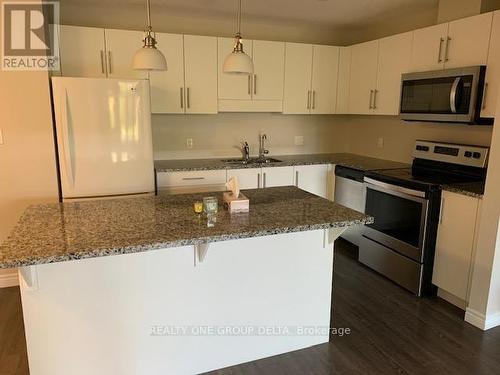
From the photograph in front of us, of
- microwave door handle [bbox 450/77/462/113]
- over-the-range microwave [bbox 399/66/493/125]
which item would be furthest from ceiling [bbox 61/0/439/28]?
microwave door handle [bbox 450/77/462/113]

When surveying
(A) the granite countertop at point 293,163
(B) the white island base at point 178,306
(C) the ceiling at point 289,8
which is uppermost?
(C) the ceiling at point 289,8

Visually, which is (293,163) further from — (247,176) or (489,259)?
(489,259)

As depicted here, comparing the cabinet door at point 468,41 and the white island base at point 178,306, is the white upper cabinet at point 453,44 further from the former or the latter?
the white island base at point 178,306

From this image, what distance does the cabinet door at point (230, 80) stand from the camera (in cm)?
377

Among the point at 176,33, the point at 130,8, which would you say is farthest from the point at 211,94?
the point at 130,8

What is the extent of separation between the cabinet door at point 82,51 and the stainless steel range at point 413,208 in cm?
272

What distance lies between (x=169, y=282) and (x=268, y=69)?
276 centimetres

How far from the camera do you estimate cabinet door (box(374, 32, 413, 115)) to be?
352 centimetres

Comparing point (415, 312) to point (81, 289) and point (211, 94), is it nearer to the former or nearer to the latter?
point (81, 289)

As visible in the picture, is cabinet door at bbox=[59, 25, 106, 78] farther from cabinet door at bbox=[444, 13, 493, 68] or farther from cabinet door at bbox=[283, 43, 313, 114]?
cabinet door at bbox=[444, 13, 493, 68]

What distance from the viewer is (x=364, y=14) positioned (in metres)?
3.85

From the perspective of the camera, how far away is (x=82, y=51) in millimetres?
3316

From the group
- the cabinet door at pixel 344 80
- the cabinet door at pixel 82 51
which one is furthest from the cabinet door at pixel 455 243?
the cabinet door at pixel 82 51

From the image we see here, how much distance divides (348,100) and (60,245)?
3648mm
